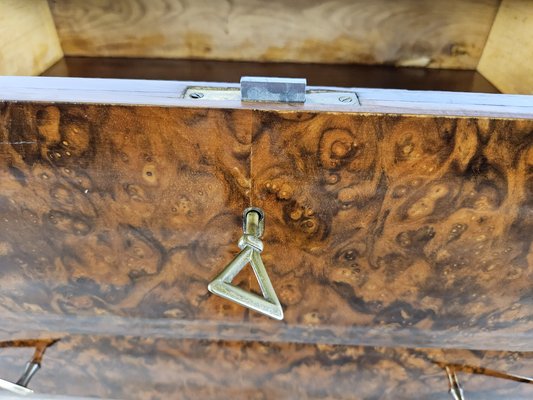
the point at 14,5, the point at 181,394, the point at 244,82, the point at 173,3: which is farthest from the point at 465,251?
the point at 14,5

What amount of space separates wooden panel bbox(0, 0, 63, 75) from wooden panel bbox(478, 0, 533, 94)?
3.65ft

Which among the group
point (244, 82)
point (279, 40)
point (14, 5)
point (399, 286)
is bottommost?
point (399, 286)

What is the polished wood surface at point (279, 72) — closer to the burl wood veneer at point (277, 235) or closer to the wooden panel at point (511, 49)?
the wooden panel at point (511, 49)

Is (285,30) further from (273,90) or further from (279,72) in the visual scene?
(273,90)

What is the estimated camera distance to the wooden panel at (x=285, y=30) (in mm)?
1071

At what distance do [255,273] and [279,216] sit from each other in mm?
83

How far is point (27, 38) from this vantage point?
0.98m

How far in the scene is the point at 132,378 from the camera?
2.78 ft

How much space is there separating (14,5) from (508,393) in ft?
4.27

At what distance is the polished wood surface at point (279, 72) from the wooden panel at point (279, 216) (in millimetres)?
594

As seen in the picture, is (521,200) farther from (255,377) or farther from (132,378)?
(132,378)

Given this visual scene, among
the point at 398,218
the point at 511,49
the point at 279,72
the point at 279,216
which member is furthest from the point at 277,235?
the point at 511,49

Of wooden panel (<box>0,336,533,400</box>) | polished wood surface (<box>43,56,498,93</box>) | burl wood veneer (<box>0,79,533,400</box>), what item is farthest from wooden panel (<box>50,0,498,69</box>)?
wooden panel (<box>0,336,533,400</box>)

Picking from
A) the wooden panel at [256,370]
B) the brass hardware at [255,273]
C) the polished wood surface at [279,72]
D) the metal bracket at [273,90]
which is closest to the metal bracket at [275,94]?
the metal bracket at [273,90]
